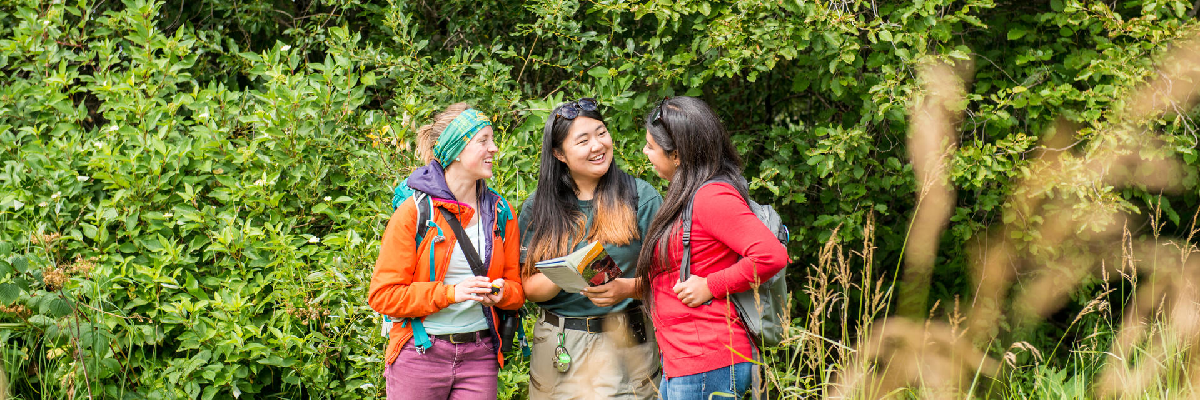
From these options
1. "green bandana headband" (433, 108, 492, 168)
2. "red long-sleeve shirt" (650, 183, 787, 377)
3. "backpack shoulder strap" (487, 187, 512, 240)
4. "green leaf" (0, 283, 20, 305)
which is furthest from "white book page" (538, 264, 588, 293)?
"green leaf" (0, 283, 20, 305)

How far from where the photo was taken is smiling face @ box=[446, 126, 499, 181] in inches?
107

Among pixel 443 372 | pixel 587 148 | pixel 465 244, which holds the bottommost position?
pixel 443 372

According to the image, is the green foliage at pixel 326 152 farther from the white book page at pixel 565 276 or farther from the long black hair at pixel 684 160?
the white book page at pixel 565 276

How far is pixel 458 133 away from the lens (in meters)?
2.72

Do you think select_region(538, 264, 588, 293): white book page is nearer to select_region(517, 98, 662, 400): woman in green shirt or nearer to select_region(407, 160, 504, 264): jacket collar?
select_region(517, 98, 662, 400): woman in green shirt

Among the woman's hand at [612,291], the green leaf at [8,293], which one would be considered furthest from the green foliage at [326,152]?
the woman's hand at [612,291]

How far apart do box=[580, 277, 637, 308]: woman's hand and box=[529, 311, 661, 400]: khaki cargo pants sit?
14cm

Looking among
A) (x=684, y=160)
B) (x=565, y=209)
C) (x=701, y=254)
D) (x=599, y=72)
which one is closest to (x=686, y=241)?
(x=701, y=254)

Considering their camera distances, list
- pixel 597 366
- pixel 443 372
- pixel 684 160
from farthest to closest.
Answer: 1. pixel 597 366
2. pixel 443 372
3. pixel 684 160

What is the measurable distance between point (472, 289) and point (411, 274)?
224 millimetres

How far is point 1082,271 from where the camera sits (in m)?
4.55

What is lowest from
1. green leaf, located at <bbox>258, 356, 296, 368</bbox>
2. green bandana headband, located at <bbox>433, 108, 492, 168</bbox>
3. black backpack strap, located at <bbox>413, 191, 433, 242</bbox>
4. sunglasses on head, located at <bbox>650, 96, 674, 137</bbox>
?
green leaf, located at <bbox>258, 356, 296, 368</bbox>

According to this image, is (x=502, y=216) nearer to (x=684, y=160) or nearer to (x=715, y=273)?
(x=684, y=160)

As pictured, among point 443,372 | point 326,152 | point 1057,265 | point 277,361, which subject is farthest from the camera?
point 1057,265
